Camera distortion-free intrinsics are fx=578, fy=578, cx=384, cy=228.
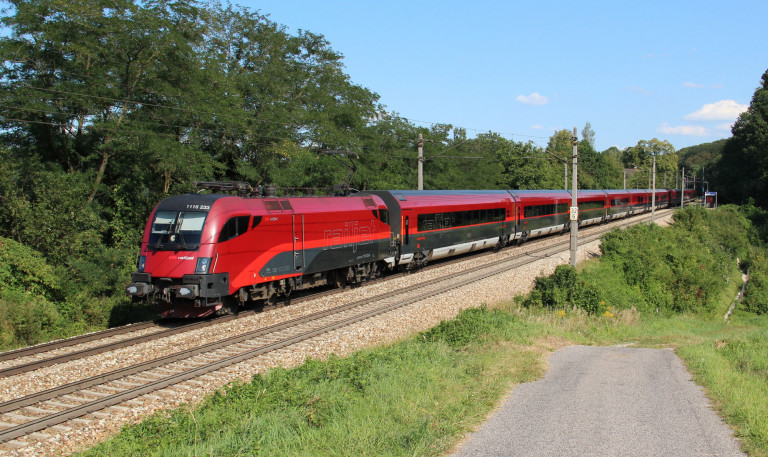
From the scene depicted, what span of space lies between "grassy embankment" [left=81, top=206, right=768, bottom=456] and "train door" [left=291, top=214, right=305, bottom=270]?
4.86 m

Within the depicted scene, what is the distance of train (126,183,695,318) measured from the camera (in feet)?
47.4

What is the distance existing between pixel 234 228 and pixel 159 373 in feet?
16.0

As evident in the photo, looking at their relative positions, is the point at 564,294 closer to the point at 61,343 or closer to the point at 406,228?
the point at 406,228

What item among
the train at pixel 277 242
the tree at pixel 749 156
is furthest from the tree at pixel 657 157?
the train at pixel 277 242

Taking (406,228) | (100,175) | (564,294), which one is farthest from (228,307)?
(100,175)

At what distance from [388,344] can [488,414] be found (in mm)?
6369

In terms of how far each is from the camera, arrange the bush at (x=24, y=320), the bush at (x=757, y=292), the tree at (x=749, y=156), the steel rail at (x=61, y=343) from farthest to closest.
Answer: the tree at (x=749, y=156)
the bush at (x=757, y=292)
the bush at (x=24, y=320)
the steel rail at (x=61, y=343)

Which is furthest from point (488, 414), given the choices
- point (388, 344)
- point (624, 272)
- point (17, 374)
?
point (624, 272)

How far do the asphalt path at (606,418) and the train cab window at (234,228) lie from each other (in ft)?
28.0

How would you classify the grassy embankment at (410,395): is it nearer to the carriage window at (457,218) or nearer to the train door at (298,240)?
the train door at (298,240)

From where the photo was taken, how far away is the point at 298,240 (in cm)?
1714

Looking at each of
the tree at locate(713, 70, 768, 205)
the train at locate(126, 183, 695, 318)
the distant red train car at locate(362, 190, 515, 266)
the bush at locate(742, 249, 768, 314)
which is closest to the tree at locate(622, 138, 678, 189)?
the tree at locate(713, 70, 768, 205)

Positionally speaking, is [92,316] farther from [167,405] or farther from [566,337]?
[566,337]

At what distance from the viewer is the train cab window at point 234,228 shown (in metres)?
14.7
